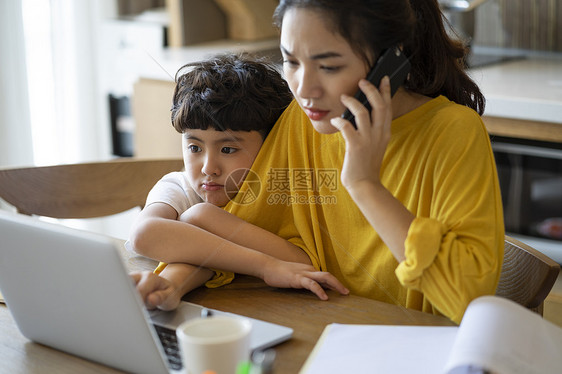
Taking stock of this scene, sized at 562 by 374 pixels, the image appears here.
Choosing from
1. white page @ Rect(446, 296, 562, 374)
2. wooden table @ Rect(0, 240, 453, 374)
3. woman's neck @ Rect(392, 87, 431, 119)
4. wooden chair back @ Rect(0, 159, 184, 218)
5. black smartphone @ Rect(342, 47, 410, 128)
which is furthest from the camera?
wooden chair back @ Rect(0, 159, 184, 218)

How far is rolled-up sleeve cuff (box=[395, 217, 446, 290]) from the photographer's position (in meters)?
0.81

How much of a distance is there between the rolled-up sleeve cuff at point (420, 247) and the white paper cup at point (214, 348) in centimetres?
22

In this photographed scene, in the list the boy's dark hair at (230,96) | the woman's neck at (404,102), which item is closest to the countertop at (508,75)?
the boy's dark hair at (230,96)

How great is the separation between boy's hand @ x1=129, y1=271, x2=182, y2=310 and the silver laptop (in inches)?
1.2

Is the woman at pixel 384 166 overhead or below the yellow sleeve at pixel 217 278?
overhead

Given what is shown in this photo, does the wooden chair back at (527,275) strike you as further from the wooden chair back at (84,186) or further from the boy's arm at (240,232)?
the wooden chair back at (84,186)

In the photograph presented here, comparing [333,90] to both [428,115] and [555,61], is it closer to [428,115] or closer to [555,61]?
[428,115]

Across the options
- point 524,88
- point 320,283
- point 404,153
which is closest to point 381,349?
point 320,283

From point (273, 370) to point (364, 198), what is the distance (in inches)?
9.2

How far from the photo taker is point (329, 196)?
106 cm

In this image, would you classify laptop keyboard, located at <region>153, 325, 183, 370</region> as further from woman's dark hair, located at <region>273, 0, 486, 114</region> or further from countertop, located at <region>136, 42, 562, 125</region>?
countertop, located at <region>136, 42, 562, 125</region>

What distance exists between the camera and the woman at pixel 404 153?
2.71ft

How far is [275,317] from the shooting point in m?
0.86


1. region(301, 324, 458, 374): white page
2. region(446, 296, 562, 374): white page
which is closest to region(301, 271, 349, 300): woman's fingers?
region(301, 324, 458, 374): white page
